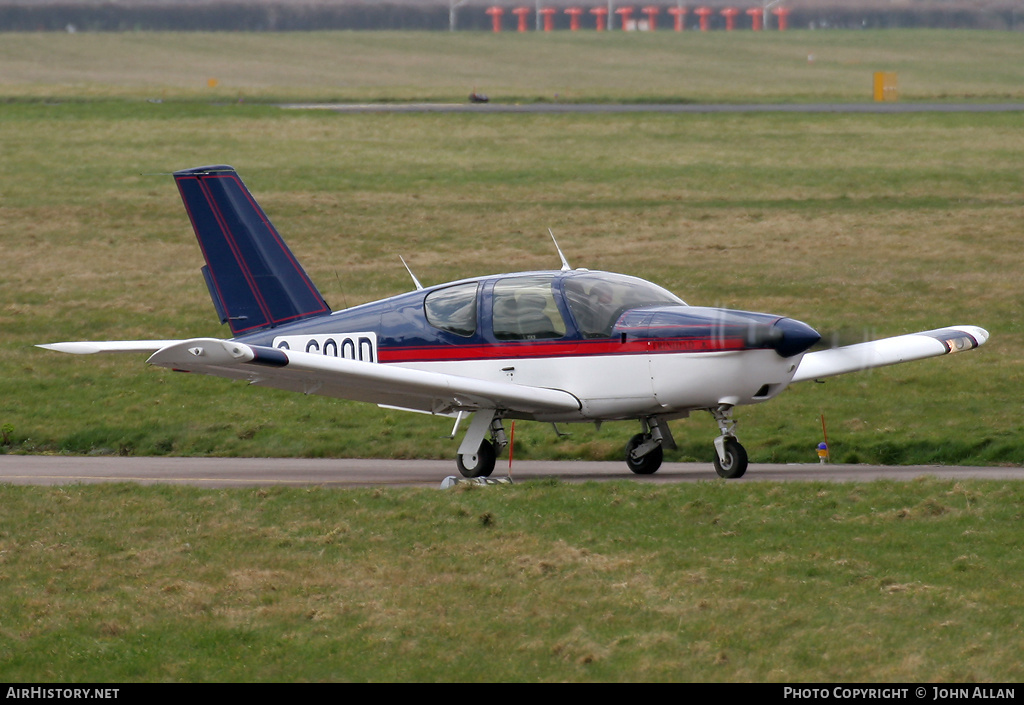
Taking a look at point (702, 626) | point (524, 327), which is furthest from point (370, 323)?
point (702, 626)

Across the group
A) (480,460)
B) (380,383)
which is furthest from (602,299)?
(380,383)

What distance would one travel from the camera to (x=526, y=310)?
47.5 feet

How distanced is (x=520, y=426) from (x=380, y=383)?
520 cm

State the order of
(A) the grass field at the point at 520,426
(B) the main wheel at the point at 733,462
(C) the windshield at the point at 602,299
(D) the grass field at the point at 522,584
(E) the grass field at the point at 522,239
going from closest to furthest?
(D) the grass field at the point at 522,584, (A) the grass field at the point at 520,426, (B) the main wheel at the point at 733,462, (C) the windshield at the point at 602,299, (E) the grass field at the point at 522,239

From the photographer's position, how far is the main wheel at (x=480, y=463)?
1431 centimetres

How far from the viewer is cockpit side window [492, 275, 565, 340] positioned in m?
14.3

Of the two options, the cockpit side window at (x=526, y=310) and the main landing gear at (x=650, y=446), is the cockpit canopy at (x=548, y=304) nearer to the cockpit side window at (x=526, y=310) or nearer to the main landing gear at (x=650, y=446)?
the cockpit side window at (x=526, y=310)

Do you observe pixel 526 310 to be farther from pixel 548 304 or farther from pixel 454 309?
pixel 454 309

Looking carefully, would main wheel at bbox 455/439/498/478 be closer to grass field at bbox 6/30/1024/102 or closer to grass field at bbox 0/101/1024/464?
grass field at bbox 0/101/1024/464

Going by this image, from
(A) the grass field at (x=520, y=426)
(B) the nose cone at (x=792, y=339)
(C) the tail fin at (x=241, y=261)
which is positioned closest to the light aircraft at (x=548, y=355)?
(B) the nose cone at (x=792, y=339)

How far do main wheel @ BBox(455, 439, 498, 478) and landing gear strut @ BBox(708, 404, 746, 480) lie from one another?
230cm

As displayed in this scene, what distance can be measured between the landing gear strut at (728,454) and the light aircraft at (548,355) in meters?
0.01

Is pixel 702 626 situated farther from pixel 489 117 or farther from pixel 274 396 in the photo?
pixel 489 117

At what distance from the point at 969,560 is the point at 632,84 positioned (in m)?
79.1
